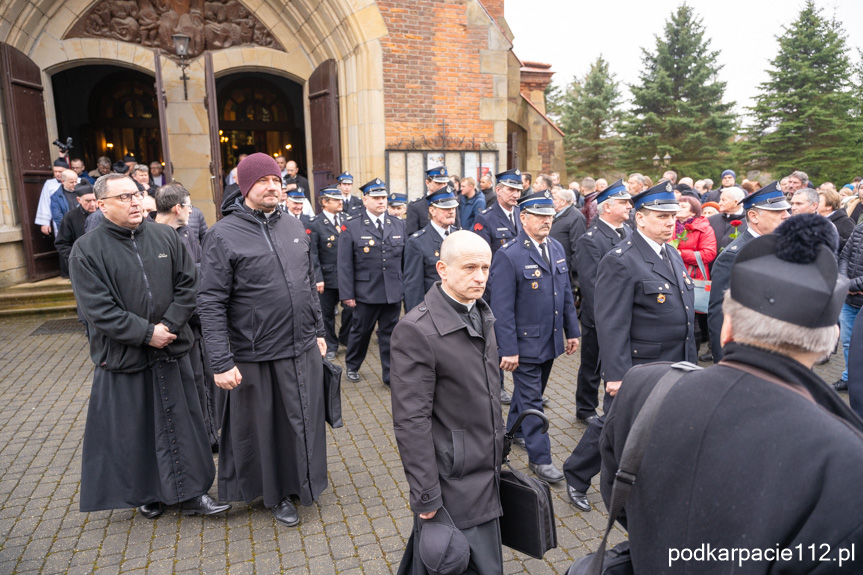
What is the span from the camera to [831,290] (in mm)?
1315

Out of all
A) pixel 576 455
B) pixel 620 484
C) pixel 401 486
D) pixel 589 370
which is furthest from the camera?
pixel 589 370

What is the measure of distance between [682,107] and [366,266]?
1138 inches

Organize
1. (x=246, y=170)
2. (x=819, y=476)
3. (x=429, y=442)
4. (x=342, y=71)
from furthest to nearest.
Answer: (x=342, y=71)
(x=246, y=170)
(x=429, y=442)
(x=819, y=476)

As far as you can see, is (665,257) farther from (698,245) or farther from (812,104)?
(812,104)

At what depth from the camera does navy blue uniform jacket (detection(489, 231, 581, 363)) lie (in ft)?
14.4

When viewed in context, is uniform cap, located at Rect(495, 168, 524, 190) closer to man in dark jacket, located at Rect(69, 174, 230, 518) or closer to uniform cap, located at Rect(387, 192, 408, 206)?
uniform cap, located at Rect(387, 192, 408, 206)

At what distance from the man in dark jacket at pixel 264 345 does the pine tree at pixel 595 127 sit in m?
33.9

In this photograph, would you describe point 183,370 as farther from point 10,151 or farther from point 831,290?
point 10,151

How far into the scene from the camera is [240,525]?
3834 millimetres

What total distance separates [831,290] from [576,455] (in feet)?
9.23

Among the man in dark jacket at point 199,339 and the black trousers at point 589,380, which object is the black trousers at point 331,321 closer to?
the man in dark jacket at point 199,339

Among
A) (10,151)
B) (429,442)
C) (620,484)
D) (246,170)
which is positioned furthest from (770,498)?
(10,151)

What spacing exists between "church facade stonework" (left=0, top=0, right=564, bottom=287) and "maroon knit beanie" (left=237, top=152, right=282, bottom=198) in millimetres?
7563

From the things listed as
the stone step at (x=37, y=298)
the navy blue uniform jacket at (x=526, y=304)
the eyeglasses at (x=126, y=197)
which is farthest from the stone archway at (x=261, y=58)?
the eyeglasses at (x=126, y=197)
